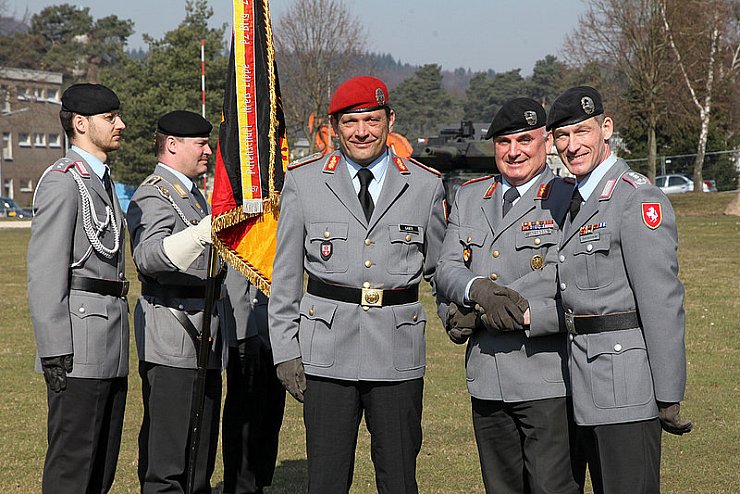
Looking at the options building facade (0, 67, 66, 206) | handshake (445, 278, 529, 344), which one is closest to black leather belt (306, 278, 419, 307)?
handshake (445, 278, 529, 344)

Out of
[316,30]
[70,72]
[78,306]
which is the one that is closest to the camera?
[78,306]

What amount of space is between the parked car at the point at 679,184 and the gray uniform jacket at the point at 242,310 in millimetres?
37692

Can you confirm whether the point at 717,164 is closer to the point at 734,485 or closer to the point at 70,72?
the point at 734,485

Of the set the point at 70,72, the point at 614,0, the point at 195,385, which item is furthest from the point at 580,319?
the point at 70,72

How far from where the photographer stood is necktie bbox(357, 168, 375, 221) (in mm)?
4500

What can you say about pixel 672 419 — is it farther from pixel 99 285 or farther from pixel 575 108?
pixel 99 285

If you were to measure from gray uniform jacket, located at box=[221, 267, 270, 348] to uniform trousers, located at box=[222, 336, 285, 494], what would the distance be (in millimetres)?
65

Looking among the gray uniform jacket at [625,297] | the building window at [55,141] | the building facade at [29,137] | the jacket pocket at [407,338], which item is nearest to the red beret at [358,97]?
the jacket pocket at [407,338]

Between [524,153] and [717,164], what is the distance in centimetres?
3976

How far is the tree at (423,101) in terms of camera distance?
10744cm

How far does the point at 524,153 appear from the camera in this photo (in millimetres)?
4500

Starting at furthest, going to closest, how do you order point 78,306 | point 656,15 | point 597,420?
1. point 656,15
2. point 78,306
3. point 597,420

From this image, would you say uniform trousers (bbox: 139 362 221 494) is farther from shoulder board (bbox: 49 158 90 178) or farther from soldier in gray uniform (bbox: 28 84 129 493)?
shoulder board (bbox: 49 158 90 178)

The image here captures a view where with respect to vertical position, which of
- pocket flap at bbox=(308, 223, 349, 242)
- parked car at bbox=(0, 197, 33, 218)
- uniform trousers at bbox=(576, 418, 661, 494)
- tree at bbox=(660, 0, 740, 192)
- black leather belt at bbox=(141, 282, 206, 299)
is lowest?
parked car at bbox=(0, 197, 33, 218)
